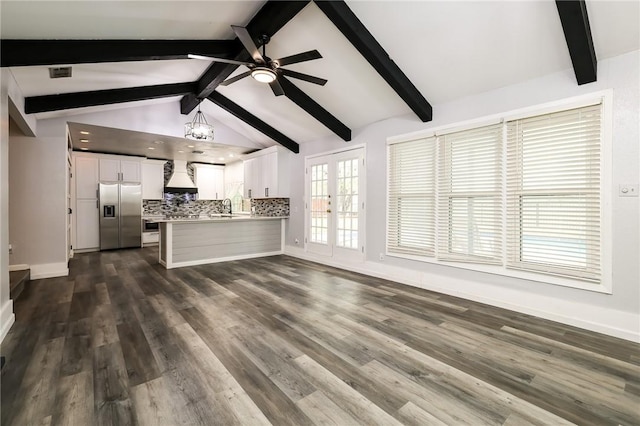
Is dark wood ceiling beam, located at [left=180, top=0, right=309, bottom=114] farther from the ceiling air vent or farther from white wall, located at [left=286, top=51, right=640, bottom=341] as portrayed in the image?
white wall, located at [left=286, top=51, right=640, bottom=341]

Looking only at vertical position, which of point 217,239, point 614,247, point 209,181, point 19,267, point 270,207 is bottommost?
point 19,267

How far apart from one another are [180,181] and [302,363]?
7542mm

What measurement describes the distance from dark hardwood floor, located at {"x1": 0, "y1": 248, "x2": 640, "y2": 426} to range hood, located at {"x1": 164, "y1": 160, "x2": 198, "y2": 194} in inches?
190

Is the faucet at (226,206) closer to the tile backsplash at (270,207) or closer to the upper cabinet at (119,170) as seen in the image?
the tile backsplash at (270,207)

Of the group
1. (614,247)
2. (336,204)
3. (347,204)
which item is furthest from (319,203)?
(614,247)

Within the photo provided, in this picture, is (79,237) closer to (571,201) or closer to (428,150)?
(428,150)

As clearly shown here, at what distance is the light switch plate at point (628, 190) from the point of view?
2.47 meters

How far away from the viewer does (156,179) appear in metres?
7.86

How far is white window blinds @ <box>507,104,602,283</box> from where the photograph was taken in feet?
8.80

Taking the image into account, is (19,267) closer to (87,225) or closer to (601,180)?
(87,225)

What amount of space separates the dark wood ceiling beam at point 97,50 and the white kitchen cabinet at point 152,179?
5.36m

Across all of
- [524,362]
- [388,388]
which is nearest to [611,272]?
[524,362]

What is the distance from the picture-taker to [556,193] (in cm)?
287

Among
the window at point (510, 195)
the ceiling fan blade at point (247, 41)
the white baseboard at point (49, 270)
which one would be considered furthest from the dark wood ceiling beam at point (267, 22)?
the white baseboard at point (49, 270)
